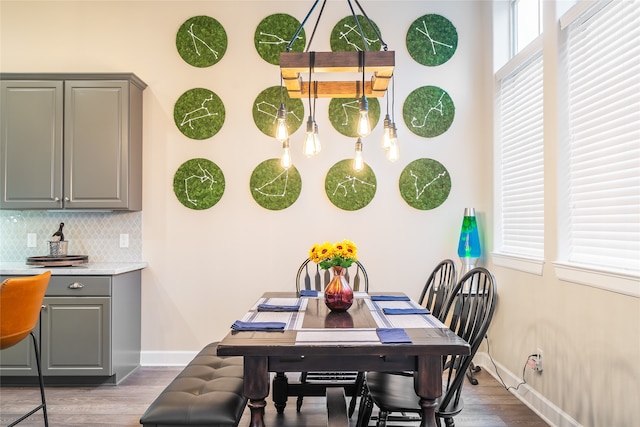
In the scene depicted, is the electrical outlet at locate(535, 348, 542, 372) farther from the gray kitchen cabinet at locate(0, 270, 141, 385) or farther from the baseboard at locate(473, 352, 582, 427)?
the gray kitchen cabinet at locate(0, 270, 141, 385)

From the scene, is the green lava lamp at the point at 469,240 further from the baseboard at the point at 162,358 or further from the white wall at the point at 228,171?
the baseboard at the point at 162,358

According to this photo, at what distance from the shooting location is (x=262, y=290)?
159 inches

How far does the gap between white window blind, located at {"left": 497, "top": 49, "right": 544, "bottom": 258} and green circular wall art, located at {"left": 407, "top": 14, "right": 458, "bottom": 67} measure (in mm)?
610

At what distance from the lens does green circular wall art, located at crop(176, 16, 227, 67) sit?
4.04 m

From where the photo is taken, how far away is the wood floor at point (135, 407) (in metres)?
2.84

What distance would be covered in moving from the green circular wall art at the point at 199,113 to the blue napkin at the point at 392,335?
264 centimetres

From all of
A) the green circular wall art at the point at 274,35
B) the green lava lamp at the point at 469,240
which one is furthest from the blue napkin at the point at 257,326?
the green circular wall art at the point at 274,35

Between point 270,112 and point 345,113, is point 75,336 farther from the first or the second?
point 345,113

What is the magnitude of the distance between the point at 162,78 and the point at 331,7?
5.25 feet

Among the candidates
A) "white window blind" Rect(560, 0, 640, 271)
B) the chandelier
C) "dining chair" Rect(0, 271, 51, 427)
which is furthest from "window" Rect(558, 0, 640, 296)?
"dining chair" Rect(0, 271, 51, 427)

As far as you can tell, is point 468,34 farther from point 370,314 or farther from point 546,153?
point 370,314

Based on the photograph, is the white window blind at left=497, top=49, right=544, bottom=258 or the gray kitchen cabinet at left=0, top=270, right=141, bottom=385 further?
the gray kitchen cabinet at left=0, top=270, right=141, bottom=385

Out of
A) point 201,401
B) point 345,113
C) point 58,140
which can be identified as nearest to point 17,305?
point 201,401

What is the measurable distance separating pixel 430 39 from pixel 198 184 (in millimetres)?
2381
